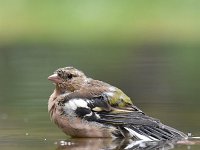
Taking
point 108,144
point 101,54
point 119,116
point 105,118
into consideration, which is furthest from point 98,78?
point 108,144

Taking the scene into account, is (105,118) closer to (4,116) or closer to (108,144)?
(108,144)

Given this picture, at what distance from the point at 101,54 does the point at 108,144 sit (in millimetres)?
15941

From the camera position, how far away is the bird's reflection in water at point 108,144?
37.4 ft

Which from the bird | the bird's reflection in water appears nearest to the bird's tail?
the bird

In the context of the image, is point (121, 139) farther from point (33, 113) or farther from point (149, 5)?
point (149, 5)

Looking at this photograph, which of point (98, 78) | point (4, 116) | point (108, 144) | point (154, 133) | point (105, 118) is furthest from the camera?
point (98, 78)

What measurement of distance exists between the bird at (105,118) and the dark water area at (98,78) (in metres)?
0.19

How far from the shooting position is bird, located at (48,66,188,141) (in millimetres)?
12047

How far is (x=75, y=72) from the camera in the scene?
13.3 m

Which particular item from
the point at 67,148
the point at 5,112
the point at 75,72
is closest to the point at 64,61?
the point at 5,112

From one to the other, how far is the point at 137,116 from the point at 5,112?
325cm

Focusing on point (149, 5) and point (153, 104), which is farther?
point (149, 5)

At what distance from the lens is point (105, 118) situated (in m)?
12.3

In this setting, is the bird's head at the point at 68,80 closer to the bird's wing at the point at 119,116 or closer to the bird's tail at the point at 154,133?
the bird's wing at the point at 119,116
